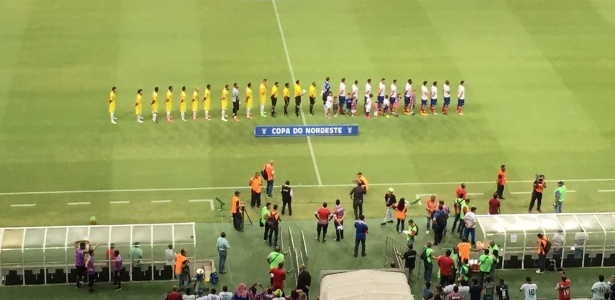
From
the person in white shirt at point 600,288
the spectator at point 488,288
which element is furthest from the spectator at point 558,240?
the spectator at point 488,288

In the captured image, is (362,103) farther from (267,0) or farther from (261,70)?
(267,0)

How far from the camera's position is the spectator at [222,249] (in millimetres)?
37278

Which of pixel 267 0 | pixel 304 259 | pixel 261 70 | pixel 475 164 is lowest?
pixel 304 259

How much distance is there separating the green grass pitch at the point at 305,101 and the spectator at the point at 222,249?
3.46 ft

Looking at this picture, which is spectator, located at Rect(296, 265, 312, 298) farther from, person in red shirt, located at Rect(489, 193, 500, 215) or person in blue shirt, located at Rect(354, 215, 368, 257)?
person in red shirt, located at Rect(489, 193, 500, 215)

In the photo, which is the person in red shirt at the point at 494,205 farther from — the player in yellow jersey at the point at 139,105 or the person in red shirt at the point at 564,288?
the player in yellow jersey at the point at 139,105

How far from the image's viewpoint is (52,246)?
36.9 m

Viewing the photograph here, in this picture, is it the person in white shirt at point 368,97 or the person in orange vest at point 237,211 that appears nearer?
the person in orange vest at point 237,211

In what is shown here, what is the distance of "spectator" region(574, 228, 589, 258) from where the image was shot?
38625 millimetres

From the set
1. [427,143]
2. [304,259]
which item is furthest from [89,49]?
[304,259]

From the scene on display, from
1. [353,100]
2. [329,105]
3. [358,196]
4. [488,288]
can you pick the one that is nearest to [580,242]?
[488,288]

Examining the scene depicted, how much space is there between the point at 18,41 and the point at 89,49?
343 cm

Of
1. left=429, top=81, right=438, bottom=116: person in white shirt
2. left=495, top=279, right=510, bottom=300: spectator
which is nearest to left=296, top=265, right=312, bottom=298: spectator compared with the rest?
left=495, top=279, right=510, bottom=300: spectator

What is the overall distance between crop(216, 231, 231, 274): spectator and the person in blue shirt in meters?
4.37
